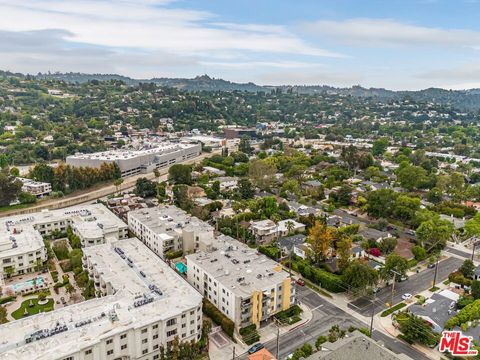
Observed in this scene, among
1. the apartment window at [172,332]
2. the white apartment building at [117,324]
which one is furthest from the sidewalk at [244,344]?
the apartment window at [172,332]

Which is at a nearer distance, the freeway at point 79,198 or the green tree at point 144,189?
the freeway at point 79,198

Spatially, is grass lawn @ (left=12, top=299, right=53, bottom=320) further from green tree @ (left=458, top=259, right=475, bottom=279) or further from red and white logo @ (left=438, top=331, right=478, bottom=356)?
green tree @ (left=458, top=259, right=475, bottom=279)

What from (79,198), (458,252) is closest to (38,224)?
(79,198)

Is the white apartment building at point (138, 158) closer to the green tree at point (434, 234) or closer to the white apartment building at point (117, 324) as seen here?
the white apartment building at point (117, 324)

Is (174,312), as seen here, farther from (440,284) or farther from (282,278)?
(440,284)

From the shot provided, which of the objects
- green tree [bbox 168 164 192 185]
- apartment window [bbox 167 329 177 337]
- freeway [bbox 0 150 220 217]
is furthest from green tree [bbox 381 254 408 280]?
freeway [bbox 0 150 220 217]

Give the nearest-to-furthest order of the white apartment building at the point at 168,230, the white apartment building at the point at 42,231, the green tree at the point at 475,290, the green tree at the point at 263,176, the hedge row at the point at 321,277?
A: 1. the green tree at the point at 475,290
2. the hedge row at the point at 321,277
3. the white apartment building at the point at 42,231
4. the white apartment building at the point at 168,230
5. the green tree at the point at 263,176
